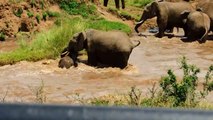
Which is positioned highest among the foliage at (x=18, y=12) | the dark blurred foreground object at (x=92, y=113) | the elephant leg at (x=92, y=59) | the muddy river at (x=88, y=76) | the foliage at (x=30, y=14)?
the dark blurred foreground object at (x=92, y=113)

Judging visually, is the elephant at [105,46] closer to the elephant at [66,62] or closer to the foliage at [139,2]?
the elephant at [66,62]

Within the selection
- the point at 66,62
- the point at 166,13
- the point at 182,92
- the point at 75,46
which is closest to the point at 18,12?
the point at 166,13

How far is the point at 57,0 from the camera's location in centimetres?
2139

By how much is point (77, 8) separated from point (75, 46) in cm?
855

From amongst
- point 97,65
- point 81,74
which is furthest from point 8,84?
point 97,65

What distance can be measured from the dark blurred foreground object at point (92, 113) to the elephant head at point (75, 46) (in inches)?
458

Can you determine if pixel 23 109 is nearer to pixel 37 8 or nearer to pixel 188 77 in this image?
pixel 188 77

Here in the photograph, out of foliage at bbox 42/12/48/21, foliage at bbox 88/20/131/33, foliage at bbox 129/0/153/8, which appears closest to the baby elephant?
foliage at bbox 88/20/131/33

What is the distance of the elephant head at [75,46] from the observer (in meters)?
13.2

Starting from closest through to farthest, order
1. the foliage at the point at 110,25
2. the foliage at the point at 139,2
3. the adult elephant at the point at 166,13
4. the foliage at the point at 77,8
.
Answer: the foliage at the point at 110,25, the adult elephant at the point at 166,13, the foliage at the point at 77,8, the foliage at the point at 139,2

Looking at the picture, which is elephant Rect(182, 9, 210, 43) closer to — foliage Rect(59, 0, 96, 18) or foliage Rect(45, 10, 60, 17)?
foliage Rect(59, 0, 96, 18)

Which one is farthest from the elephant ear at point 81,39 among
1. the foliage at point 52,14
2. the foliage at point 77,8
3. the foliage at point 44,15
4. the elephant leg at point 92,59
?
the foliage at point 77,8

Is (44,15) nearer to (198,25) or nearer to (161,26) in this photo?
(161,26)

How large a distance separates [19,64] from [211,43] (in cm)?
806
